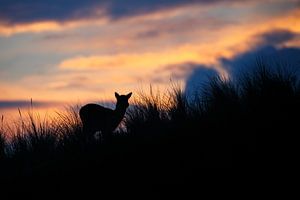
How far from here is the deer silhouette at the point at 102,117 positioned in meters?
12.6

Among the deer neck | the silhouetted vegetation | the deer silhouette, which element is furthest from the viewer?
the deer neck

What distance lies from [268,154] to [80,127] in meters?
5.90

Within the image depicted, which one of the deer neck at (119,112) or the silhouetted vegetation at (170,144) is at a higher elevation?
the deer neck at (119,112)

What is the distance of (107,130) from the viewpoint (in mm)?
12547

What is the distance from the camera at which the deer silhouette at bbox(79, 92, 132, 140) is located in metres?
12.6

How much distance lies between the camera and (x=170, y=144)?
29.0ft

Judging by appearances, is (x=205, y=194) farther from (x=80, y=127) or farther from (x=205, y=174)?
(x=80, y=127)

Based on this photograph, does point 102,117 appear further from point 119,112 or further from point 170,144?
point 170,144

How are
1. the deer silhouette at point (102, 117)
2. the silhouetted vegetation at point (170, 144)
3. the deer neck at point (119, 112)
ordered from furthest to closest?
1. the deer neck at point (119, 112)
2. the deer silhouette at point (102, 117)
3. the silhouetted vegetation at point (170, 144)

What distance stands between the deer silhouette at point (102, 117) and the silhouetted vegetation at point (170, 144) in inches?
18.0

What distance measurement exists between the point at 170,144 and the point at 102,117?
5.19m

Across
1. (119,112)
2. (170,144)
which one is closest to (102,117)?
(119,112)

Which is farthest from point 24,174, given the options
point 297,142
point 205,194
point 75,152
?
point 297,142

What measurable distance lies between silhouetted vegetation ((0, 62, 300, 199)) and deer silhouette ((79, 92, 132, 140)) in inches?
18.0
